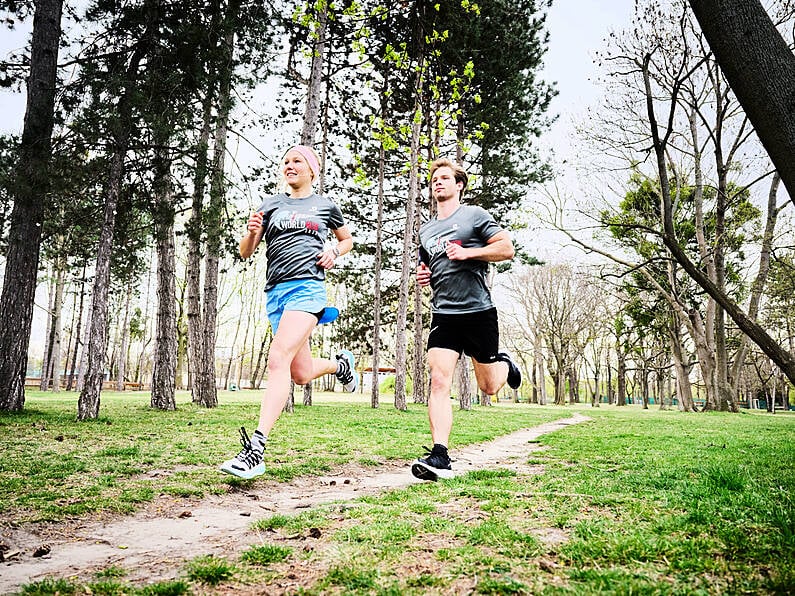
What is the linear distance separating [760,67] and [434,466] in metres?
3.27

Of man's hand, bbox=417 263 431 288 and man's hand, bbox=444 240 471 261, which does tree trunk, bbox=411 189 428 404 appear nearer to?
man's hand, bbox=417 263 431 288

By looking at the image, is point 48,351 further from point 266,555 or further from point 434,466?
point 266,555

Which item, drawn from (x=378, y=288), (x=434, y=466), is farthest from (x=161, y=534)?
(x=378, y=288)

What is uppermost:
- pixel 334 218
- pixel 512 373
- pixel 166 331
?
pixel 334 218

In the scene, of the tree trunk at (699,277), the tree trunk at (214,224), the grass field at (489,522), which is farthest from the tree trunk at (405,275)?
the grass field at (489,522)

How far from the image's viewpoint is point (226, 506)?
139 inches

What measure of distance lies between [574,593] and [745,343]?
2780cm

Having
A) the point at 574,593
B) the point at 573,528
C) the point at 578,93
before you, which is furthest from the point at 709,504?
the point at 578,93

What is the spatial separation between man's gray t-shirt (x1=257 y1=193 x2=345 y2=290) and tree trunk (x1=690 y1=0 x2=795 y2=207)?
9.43 ft

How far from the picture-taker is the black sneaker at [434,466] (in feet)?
13.5

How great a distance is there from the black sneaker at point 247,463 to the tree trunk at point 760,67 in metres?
3.48

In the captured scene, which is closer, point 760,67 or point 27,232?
point 760,67

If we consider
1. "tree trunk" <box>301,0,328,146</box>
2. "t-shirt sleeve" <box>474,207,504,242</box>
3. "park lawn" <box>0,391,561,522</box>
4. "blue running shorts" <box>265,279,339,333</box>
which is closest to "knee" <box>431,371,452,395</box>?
"blue running shorts" <box>265,279,339,333</box>

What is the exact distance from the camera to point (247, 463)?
373cm
